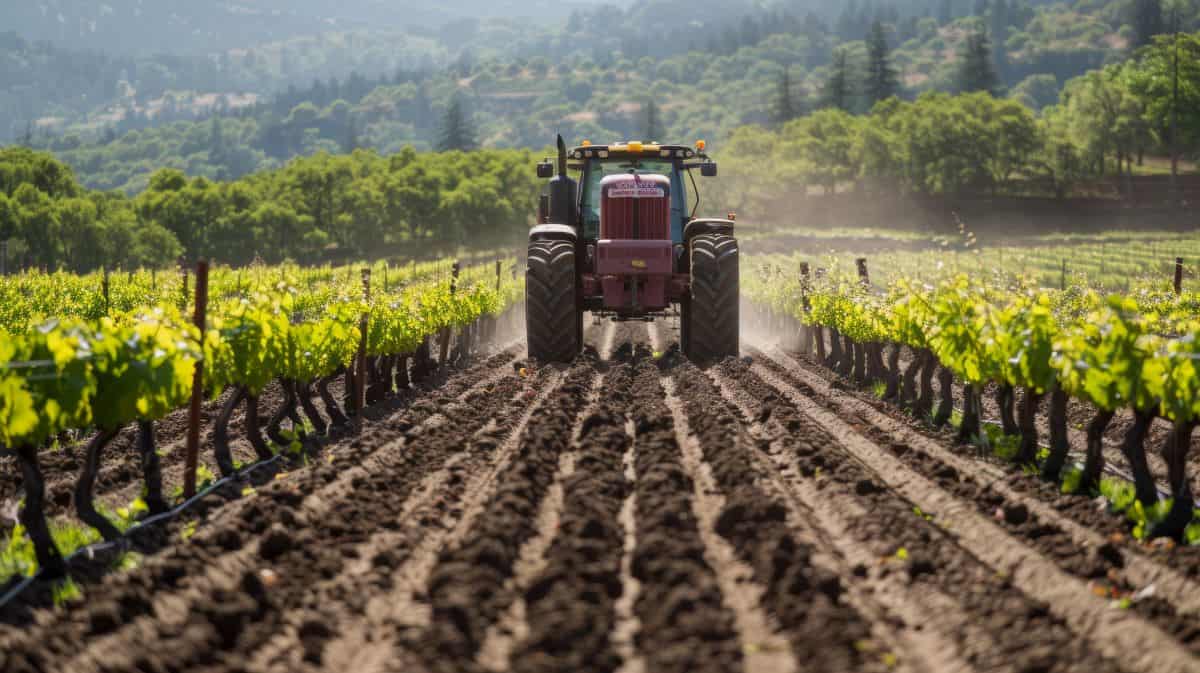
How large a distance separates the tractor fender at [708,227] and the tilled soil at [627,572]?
572 cm

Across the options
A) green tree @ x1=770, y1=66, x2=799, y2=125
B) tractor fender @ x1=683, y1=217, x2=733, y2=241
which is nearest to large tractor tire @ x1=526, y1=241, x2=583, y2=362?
tractor fender @ x1=683, y1=217, x2=733, y2=241

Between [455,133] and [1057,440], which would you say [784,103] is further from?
[1057,440]

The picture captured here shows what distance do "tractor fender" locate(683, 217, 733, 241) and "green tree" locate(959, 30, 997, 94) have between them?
134m

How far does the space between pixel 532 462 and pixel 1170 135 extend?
83.5m

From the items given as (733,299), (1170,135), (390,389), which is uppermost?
(1170,135)

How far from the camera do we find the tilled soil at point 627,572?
4.73 metres

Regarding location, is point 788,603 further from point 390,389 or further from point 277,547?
point 390,389

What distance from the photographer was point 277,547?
20.5ft

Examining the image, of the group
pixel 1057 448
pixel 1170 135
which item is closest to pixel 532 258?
pixel 1057 448

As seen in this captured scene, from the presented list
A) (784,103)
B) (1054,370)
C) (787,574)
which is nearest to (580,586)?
(787,574)

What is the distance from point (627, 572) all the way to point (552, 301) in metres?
8.65

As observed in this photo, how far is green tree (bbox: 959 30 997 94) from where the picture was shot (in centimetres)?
13875

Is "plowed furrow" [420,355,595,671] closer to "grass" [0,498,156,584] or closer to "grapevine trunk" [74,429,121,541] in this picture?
"grass" [0,498,156,584]

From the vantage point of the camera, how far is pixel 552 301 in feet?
46.8
